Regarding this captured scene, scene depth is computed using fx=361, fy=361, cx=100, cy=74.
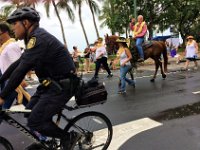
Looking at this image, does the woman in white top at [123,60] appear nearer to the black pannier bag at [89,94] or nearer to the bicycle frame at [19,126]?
the black pannier bag at [89,94]

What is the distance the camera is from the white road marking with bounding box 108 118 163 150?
5625 mm

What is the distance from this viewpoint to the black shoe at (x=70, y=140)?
449cm

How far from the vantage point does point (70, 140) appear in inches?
177

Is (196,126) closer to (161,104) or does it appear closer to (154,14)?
(161,104)

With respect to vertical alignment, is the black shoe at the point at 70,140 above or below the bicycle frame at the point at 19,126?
below

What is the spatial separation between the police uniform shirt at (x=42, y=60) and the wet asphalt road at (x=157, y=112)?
6.28 feet

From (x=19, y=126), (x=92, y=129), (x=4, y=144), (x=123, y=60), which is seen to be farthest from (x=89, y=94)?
(x=123, y=60)

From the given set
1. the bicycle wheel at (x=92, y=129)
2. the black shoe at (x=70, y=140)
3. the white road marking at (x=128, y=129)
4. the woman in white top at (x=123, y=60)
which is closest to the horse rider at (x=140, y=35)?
the woman in white top at (x=123, y=60)

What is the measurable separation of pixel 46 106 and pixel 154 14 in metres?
29.0

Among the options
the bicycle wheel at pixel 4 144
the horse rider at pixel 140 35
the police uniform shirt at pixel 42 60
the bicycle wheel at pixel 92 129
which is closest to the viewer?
the police uniform shirt at pixel 42 60

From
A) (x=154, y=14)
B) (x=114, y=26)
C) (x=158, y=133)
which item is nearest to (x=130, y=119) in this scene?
(x=158, y=133)

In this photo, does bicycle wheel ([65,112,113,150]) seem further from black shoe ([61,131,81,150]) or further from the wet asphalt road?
the wet asphalt road

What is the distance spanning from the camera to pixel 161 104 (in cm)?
837

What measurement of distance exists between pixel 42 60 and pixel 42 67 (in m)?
0.15
